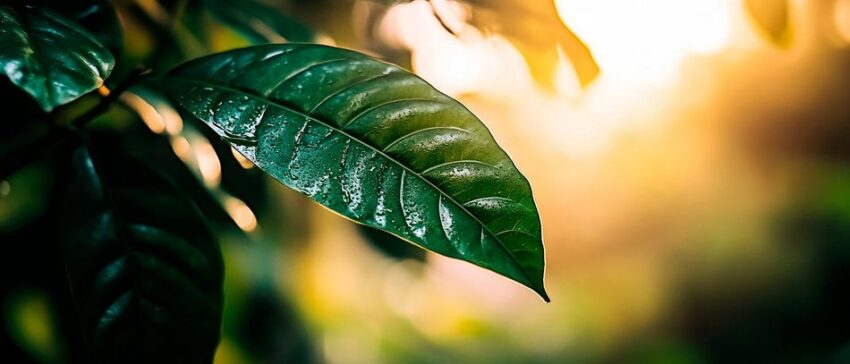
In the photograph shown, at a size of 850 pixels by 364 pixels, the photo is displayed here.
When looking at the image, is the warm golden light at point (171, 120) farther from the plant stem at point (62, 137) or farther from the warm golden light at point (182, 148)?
the plant stem at point (62, 137)

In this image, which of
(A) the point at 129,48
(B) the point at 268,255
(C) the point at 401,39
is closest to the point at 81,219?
(A) the point at 129,48

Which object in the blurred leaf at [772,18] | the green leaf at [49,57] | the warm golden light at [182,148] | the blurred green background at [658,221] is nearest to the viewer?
the green leaf at [49,57]

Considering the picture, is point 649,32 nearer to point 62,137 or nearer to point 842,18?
point 842,18

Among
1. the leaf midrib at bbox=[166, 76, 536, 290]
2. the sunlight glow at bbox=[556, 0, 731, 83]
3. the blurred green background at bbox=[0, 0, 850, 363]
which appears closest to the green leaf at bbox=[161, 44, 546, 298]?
the leaf midrib at bbox=[166, 76, 536, 290]

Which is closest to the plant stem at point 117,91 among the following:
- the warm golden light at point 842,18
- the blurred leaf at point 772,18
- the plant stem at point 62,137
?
the plant stem at point 62,137

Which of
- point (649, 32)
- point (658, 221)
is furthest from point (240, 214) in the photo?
point (658, 221)

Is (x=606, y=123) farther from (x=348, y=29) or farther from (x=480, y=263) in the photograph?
(x=480, y=263)
